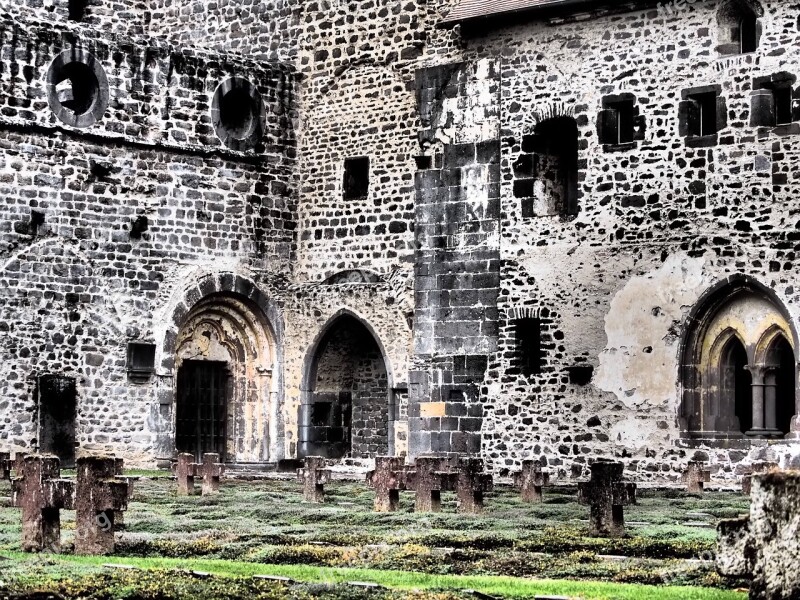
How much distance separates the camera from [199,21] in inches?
1361

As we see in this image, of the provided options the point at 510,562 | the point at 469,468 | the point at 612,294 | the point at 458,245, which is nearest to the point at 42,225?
the point at 458,245

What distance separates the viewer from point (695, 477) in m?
24.2

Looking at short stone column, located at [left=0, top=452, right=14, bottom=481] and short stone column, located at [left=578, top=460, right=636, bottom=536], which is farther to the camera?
short stone column, located at [left=0, top=452, right=14, bottom=481]

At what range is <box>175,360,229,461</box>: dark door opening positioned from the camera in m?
31.6

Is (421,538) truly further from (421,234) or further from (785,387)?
(421,234)

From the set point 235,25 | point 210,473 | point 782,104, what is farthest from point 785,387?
point 235,25

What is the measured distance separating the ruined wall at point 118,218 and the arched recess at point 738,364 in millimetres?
8942

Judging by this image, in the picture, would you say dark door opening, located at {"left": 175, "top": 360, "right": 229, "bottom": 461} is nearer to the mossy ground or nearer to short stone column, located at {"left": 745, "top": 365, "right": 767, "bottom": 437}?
the mossy ground

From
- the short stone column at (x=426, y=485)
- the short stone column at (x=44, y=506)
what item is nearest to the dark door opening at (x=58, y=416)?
the short stone column at (x=426, y=485)

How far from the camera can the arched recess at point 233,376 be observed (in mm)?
31719

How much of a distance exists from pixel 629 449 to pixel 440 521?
8.61m

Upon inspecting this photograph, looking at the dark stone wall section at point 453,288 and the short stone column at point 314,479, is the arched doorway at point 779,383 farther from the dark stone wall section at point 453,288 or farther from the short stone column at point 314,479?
the short stone column at point 314,479

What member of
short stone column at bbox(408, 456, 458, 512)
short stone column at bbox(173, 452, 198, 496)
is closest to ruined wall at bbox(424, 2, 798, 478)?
short stone column at bbox(173, 452, 198, 496)

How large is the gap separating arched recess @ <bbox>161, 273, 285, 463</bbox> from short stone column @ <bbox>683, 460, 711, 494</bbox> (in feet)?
31.3
